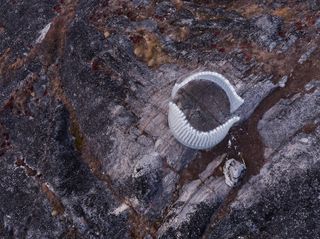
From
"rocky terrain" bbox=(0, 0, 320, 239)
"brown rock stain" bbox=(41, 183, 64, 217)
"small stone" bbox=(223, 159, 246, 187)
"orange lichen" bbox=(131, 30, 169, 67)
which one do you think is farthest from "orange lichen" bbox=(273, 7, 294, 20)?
"brown rock stain" bbox=(41, 183, 64, 217)

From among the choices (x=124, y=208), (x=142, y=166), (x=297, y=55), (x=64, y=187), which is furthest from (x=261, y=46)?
(x=64, y=187)

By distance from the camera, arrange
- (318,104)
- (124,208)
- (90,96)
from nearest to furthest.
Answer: (318,104) < (124,208) < (90,96)

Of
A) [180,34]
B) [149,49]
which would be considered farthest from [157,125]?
[180,34]

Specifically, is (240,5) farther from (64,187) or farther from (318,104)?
(64,187)

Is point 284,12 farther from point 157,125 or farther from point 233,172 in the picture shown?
point 233,172

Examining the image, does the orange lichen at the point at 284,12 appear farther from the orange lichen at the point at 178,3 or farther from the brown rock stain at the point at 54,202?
the brown rock stain at the point at 54,202

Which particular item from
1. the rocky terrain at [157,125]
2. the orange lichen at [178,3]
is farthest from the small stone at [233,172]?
the orange lichen at [178,3]
